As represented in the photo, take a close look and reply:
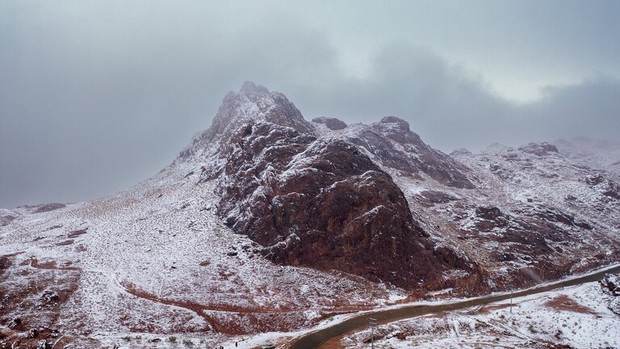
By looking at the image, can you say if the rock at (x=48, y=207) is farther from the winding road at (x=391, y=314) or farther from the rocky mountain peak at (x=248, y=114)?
the winding road at (x=391, y=314)

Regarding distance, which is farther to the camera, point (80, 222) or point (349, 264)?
→ point (80, 222)

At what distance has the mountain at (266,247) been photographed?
38750 millimetres

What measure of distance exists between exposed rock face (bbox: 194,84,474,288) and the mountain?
0.77ft

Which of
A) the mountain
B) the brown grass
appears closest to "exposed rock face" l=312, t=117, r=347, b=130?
the mountain

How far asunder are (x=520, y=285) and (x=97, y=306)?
59548 millimetres

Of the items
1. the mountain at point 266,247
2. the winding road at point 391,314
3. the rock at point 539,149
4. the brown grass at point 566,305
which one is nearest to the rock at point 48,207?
the mountain at point 266,247

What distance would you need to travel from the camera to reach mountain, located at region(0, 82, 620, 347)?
38750 mm

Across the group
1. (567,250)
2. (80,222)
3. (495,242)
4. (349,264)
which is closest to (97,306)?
(349,264)

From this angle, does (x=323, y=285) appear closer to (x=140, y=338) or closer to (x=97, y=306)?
(x=140, y=338)

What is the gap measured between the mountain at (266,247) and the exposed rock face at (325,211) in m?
0.23

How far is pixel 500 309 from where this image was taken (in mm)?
42094

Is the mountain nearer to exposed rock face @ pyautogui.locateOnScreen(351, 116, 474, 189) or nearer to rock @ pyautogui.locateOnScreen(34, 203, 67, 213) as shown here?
rock @ pyautogui.locateOnScreen(34, 203, 67, 213)

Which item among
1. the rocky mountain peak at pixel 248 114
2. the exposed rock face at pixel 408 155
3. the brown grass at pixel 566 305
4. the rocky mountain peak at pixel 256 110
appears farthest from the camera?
the exposed rock face at pixel 408 155

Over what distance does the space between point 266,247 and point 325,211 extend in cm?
1145
